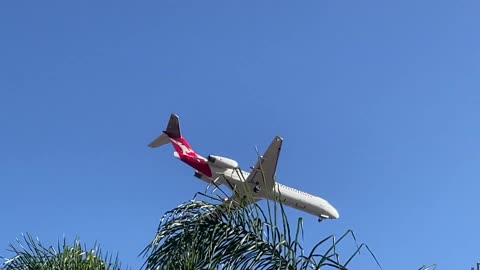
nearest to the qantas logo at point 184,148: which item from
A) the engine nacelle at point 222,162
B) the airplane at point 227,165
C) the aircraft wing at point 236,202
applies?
the airplane at point 227,165

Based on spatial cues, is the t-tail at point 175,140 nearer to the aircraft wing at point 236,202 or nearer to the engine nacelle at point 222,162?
the engine nacelle at point 222,162

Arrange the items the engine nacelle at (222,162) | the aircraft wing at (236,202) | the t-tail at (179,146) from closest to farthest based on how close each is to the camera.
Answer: the aircraft wing at (236,202) → the engine nacelle at (222,162) → the t-tail at (179,146)

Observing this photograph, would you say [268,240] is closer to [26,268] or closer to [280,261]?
[280,261]

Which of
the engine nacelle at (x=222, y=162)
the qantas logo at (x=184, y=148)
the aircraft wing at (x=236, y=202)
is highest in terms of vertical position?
the qantas logo at (x=184, y=148)

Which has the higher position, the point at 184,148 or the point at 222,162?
the point at 184,148

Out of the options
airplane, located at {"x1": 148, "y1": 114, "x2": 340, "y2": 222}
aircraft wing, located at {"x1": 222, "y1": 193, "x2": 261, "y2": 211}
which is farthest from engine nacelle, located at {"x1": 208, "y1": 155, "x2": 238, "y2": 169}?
aircraft wing, located at {"x1": 222, "y1": 193, "x2": 261, "y2": 211}

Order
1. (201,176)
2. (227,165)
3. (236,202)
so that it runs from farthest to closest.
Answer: (201,176)
(227,165)
(236,202)

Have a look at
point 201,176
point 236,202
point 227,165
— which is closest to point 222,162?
point 227,165

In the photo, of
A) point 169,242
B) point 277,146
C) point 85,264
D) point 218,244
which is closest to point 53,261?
point 85,264

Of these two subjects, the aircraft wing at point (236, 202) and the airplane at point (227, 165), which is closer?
the aircraft wing at point (236, 202)

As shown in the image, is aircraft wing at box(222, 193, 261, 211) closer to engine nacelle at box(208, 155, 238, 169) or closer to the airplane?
the airplane

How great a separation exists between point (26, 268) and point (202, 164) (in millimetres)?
52604

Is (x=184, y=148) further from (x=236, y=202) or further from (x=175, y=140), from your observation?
(x=236, y=202)

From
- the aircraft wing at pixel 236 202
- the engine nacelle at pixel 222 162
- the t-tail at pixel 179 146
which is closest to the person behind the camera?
the aircraft wing at pixel 236 202
